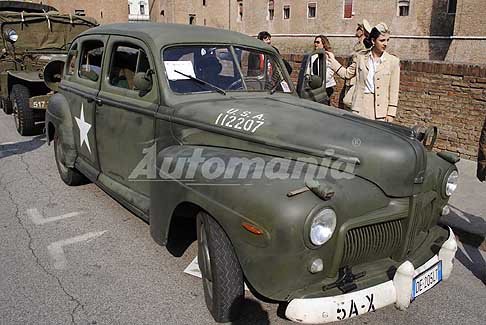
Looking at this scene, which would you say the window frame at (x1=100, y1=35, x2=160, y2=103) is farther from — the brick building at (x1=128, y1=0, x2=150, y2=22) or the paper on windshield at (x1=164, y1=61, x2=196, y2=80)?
the brick building at (x1=128, y1=0, x2=150, y2=22)

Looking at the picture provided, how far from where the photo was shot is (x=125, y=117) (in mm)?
3879

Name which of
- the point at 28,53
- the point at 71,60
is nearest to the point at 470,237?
the point at 71,60

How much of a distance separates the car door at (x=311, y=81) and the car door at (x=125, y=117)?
1415mm

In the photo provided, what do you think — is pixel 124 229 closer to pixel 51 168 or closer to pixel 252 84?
pixel 252 84

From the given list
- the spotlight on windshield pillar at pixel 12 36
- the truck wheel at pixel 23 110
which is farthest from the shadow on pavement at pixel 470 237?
the spotlight on windshield pillar at pixel 12 36

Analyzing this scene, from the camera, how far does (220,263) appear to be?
2.67 m

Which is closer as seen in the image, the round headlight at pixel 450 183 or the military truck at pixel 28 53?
the round headlight at pixel 450 183

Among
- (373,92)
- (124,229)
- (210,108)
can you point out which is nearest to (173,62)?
(210,108)

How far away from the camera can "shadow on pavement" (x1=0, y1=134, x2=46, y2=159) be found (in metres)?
6.92

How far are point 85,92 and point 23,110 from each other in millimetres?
3931

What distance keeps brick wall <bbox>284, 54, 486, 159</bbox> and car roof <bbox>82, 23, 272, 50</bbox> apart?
130 inches

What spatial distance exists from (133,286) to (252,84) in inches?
75.0

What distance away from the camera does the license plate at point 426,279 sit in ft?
8.68

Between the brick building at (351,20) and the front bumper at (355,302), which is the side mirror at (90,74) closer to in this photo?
the front bumper at (355,302)
